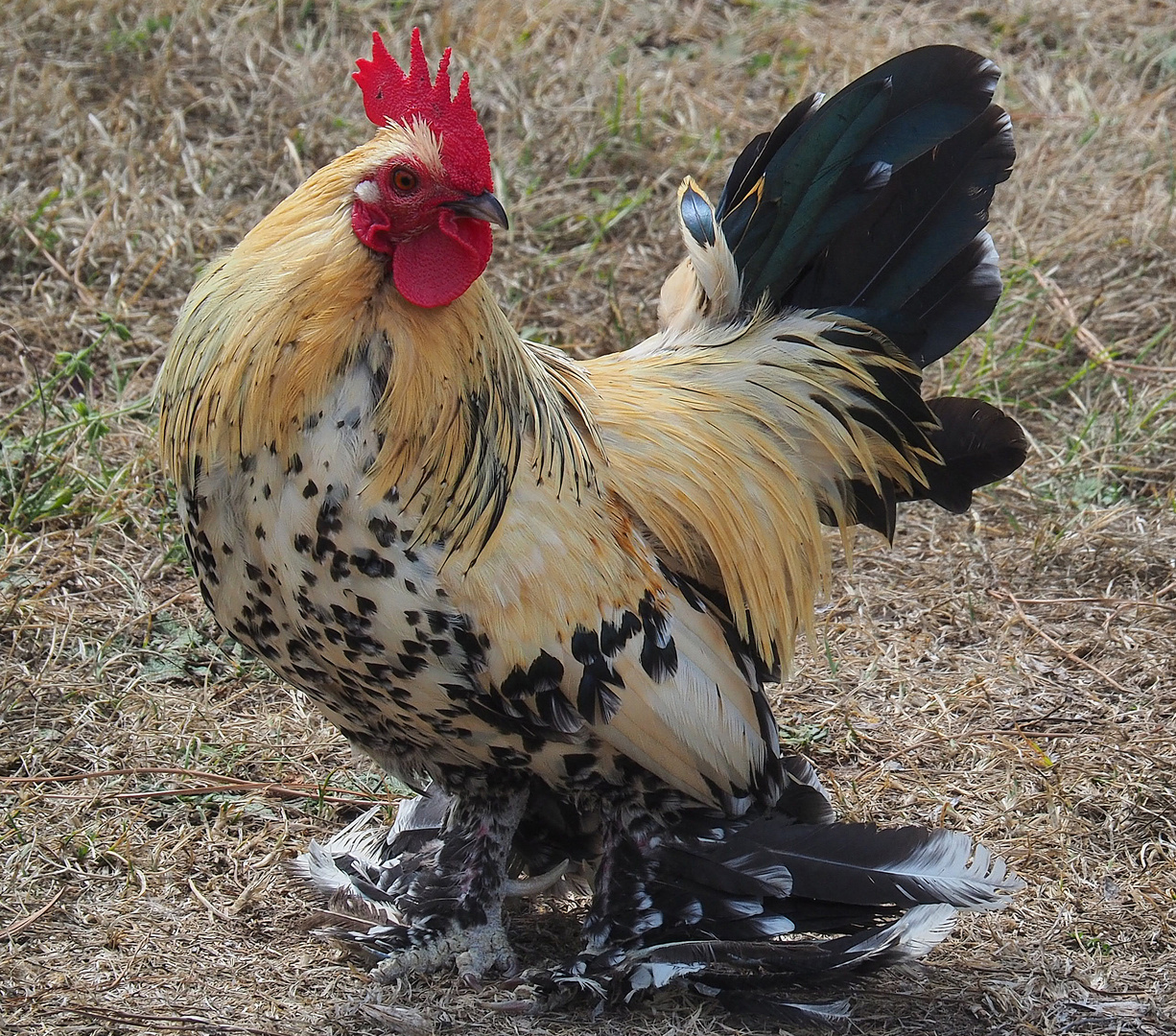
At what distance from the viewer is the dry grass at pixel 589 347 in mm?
3320

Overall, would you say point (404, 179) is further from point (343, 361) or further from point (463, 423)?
point (463, 423)

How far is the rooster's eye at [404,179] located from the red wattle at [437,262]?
76mm

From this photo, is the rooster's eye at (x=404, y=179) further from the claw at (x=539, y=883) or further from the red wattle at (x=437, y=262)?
the claw at (x=539, y=883)

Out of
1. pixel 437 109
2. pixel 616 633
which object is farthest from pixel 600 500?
pixel 437 109

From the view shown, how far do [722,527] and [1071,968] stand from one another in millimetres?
1373

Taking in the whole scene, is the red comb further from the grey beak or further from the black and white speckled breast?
the black and white speckled breast

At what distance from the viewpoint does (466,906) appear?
3334 millimetres

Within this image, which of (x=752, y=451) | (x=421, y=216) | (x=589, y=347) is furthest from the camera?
(x=589, y=347)

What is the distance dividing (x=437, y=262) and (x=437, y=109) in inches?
11.8

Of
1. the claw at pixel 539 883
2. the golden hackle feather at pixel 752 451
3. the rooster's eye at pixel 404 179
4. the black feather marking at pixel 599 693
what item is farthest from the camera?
the claw at pixel 539 883

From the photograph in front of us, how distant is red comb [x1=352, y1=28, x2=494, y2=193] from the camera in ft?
8.64

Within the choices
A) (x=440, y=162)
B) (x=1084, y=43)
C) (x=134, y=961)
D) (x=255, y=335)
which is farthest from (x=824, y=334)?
(x=1084, y=43)

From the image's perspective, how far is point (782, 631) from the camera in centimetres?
343

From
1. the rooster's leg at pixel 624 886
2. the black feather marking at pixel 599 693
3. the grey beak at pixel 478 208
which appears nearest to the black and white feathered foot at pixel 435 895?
the rooster's leg at pixel 624 886
